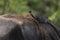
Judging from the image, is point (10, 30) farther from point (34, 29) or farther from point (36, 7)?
point (36, 7)

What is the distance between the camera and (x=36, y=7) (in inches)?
313

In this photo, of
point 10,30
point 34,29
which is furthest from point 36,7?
point 10,30

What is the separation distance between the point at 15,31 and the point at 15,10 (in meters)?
3.09

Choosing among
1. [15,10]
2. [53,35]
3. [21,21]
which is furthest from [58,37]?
[15,10]

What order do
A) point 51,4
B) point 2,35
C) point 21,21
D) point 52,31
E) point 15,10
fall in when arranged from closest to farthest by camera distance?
point 2,35 < point 21,21 < point 52,31 < point 15,10 < point 51,4

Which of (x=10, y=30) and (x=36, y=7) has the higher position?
(x=10, y=30)

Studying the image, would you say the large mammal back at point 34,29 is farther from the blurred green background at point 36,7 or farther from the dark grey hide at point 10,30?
Result: the blurred green background at point 36,7

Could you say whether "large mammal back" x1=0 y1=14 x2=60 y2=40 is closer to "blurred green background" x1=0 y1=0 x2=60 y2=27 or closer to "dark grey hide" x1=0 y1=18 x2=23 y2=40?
"dark grey hide" x1=0 y1=18 x2=23 y2=40

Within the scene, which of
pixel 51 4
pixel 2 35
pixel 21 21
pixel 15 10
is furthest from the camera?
pixel 51 4

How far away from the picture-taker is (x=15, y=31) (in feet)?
7.10

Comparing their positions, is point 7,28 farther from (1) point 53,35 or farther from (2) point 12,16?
(1) point 53,35

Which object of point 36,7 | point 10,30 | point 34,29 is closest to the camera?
point 10,30

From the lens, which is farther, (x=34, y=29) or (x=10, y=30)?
(x=34, y=29)

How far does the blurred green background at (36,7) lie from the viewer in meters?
5.23
